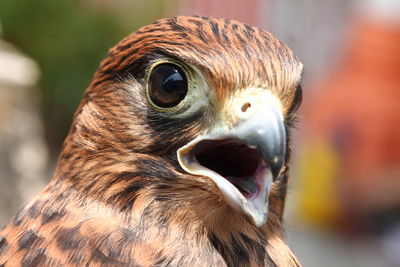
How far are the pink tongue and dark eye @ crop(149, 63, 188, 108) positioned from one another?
0.27 meters

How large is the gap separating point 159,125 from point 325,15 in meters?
9.18

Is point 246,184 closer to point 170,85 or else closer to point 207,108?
point 207,108

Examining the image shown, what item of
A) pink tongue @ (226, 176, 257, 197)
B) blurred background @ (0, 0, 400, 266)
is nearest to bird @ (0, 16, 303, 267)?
pink tongue @ (226, 176, 257, 197)

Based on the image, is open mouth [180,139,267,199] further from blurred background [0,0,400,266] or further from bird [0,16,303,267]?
blurred background [0,0,400,266]

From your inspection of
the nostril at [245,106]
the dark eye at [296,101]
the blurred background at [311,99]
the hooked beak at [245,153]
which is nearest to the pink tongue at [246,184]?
the hooked beak at [245,153]

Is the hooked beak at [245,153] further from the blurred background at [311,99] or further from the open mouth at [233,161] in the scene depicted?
the blurred background at [311,99]

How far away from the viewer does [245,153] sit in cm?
182

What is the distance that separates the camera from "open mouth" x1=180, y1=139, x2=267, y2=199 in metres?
1.74

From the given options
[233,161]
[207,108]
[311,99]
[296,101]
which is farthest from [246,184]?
[311,99]

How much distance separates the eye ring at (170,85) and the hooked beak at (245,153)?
5.7 inches

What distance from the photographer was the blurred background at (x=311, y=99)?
5289 mm

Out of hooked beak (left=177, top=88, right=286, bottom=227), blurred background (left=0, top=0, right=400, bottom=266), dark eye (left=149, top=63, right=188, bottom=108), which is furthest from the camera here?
blurred background (left=0, top=0, right=400, bottom=266)

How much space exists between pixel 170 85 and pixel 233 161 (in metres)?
0.27

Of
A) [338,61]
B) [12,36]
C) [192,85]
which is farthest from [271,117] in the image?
[338,61]
